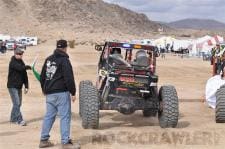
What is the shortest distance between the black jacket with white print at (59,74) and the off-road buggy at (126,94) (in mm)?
2032

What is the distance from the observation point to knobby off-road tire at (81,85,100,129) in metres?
11.2

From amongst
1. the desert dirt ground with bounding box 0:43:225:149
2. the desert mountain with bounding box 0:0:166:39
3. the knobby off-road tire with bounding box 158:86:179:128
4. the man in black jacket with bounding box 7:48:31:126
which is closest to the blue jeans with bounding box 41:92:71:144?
the desert dirt ground with bounding box 0:43:225:149

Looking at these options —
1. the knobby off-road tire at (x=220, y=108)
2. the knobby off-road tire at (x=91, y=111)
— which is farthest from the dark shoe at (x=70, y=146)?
the knobby off-road tire at (x=220, y=108)

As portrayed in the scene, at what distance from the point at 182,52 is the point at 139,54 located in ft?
169

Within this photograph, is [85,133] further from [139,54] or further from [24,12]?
[24,12]

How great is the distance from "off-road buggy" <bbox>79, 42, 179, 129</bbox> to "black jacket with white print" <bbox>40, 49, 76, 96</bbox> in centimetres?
203

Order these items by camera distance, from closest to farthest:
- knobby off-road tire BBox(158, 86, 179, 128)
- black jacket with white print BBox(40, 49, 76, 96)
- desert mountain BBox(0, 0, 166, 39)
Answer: black jacket with white print BBox(40, 49, 76, 96), knobby off-road tire BBox(158, 86, 179, 128), desert mountain BBox(0, 0, 166, 39)

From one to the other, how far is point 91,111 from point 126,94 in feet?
3.24

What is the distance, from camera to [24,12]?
5507 inches

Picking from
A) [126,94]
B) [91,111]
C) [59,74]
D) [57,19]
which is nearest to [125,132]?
[91,111]

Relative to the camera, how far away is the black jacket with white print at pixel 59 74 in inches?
361

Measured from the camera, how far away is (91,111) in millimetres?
11250

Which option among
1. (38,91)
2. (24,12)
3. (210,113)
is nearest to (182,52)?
(38,91)

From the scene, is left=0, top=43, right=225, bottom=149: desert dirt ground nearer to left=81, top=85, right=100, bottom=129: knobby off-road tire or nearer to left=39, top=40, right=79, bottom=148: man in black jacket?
left=81, top=85, right=100, bottom=129: knobby off-road tire
